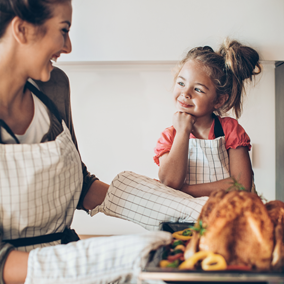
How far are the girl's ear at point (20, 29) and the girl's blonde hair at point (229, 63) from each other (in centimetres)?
67

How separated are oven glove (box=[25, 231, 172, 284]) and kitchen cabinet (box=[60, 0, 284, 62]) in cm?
95

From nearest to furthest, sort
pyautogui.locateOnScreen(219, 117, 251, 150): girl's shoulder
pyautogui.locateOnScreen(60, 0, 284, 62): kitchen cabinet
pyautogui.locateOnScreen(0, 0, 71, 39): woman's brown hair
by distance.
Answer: pyautogui.locateOnScreen(0, 0, 71, 39): woman's brown hair < pyautogui.locateOnScreen(219, 117, 251, 150): girl's shoulder < pyautogui.locateOnScreen(60, 0, 284, 62): kitchen cabinet

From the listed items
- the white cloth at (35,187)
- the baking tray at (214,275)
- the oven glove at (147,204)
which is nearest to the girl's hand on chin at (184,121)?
the oven glove at (147,204)

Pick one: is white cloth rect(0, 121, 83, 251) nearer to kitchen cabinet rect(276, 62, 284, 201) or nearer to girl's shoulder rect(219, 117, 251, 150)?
girl's shoulder rect(219, 117, 251, 150)

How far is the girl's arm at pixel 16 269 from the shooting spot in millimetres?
516

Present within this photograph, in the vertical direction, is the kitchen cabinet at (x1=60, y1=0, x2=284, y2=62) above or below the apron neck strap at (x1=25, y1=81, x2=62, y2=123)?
above

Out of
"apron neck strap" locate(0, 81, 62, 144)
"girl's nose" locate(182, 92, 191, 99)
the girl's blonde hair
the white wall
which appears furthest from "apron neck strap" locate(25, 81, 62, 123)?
the white wall

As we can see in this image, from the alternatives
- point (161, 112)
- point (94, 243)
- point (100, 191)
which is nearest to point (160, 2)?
point (161, 112)

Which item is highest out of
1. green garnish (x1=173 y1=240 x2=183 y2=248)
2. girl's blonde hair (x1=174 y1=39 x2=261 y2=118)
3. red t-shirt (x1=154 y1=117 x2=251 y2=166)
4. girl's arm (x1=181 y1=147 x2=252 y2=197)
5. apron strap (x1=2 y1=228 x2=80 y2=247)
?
girl's blonde hair (x1=174 y1=39 x2=261 y2=118)

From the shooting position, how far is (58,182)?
67 centimetres

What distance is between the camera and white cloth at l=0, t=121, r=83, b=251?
0.58 meters

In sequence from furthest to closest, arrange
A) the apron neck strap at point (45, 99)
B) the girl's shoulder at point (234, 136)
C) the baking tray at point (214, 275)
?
the girl's shoulder at point (234, 136), the apron neck strap at point (45, 99), the baking tray at point (214, 275)

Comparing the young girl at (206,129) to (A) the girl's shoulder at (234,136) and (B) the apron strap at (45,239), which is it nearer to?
(A) the girl's shoulder at (234,136)

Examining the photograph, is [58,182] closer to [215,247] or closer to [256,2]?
[215,247]
